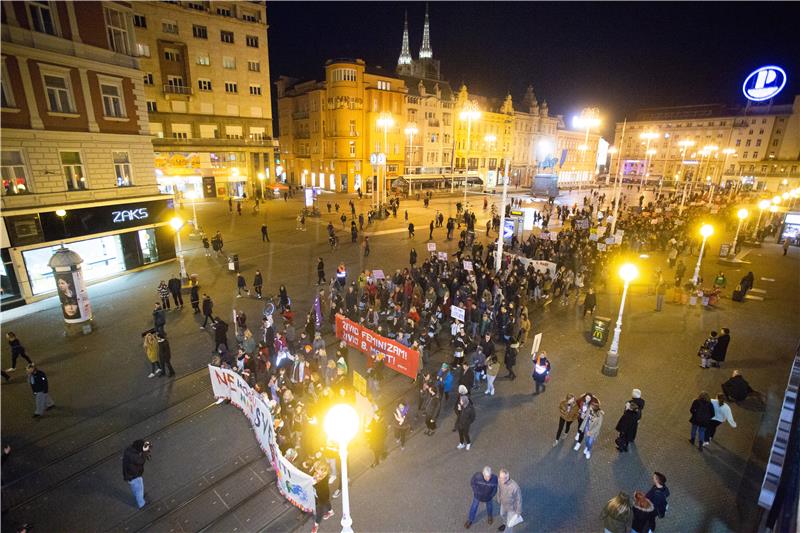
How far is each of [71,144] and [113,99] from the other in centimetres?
348

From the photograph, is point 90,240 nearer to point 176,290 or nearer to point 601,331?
point 176,290

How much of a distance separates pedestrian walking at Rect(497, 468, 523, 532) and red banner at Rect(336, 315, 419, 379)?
17.0 ft

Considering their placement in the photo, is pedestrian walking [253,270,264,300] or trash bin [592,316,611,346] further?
pedestrian walking [253,270,264,300]

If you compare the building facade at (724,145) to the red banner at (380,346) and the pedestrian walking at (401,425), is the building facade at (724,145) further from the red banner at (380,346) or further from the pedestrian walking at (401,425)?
the pedestrian walking at (401,425)

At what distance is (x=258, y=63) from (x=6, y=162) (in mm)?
40631

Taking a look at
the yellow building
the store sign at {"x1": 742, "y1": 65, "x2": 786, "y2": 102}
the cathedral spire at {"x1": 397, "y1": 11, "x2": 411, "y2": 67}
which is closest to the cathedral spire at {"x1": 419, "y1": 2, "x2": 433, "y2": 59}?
the cathedral spire at {"x1": 397, "y1": 11, "x2": 411, "y2": 67}

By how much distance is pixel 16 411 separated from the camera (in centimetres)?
1091

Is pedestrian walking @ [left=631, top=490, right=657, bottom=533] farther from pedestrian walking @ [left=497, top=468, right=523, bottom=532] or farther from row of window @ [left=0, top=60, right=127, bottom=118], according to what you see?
row of window @ [left=0, top=60, right=127, bottom=118]

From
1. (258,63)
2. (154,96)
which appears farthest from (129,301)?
(258,63)

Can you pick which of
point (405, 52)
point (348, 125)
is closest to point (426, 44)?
point (405, 52)

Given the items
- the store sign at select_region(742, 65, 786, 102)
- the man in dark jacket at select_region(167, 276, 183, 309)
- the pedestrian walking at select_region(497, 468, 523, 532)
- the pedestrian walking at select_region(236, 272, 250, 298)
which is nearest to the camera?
the pedestrian walking at select_region(497, 468, 523, 532)

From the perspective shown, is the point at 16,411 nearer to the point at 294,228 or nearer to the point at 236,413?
the point at 236,413

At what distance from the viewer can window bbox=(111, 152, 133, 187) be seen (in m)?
21.2

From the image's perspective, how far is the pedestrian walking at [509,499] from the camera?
7.23m
